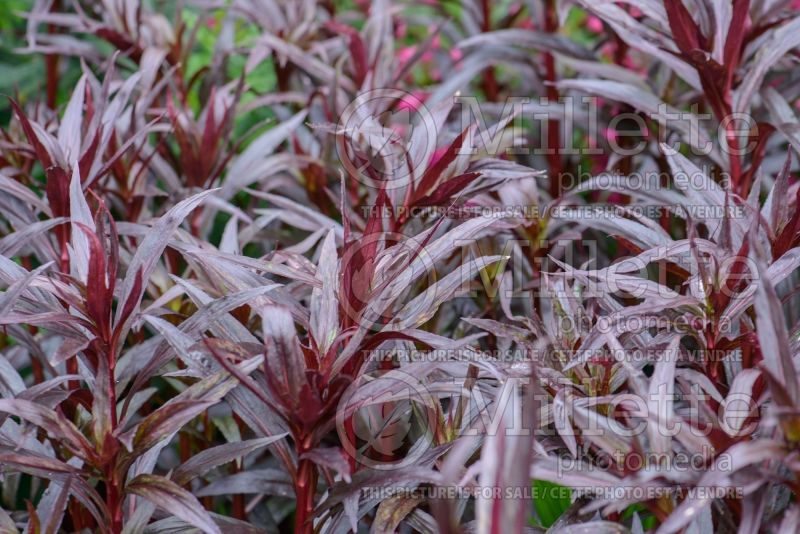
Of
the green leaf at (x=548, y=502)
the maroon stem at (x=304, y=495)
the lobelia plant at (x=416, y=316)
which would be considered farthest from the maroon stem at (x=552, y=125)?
the maroon stem at (x=304, y=495)

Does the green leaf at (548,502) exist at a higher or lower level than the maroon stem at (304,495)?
lower

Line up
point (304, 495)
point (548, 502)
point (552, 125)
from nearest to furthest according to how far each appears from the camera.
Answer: point (304, 495) → point (548, 502) → point (552, 125)

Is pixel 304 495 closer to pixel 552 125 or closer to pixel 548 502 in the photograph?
pixel 548 502

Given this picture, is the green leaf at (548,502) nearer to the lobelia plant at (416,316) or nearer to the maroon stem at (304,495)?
the lobelia plant at (416,316)

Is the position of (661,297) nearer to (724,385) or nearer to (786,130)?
(724,385)

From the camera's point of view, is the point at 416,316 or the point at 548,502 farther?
the point at 548,502

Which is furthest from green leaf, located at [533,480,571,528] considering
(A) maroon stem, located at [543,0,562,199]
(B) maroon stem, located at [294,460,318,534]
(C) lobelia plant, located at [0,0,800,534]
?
(A) maroon stem, located at [543,0,562,199]

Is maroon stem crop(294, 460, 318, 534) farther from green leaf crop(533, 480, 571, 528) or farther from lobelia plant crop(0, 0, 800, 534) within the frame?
green leaf crop(533, 480, 571, 528)

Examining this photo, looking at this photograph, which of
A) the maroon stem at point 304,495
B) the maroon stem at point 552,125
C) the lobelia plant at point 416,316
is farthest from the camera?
the maroon stem at point 552,125

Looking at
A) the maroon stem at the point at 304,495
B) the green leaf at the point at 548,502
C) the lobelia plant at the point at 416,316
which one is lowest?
the green leaf at the point at 548,502

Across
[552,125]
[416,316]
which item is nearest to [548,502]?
[416,316]
